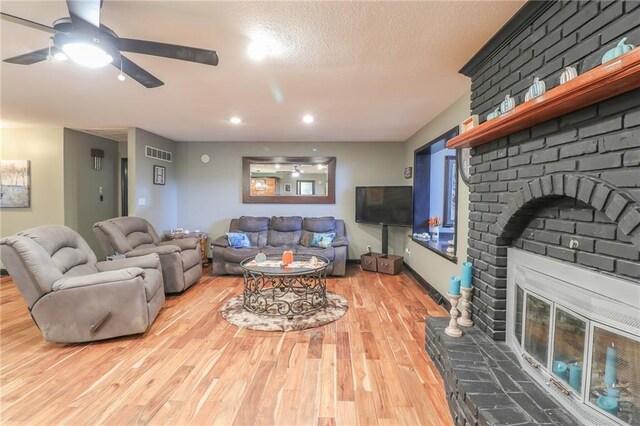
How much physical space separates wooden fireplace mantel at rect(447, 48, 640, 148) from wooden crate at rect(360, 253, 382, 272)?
341 centimetres

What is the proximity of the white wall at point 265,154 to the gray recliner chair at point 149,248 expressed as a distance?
4.84 feet

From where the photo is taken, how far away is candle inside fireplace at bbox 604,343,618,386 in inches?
46.4

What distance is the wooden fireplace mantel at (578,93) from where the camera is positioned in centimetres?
94

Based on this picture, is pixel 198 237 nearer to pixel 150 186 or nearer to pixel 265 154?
pixel 150 186

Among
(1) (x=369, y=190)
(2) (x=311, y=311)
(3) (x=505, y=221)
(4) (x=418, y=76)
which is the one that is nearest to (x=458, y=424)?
(3) (x=505, y=221)

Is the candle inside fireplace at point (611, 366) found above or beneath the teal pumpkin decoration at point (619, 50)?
beneath

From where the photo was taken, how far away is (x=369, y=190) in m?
5.04

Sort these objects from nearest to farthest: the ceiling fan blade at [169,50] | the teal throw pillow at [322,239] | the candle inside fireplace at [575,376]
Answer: the candle inside fireplace at [575,376], the ceiling fan blade at [169,50], the teal throw pillow at [322,239]

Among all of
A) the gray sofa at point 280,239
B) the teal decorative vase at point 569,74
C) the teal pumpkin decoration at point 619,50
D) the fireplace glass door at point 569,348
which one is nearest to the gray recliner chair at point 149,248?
the gray sofa at point 280,239

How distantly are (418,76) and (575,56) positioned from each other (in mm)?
1264

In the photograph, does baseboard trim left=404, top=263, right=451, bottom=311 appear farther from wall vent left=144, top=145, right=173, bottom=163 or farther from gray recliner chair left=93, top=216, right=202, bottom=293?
wall vent left=144, top=145, right=173, bottom=163

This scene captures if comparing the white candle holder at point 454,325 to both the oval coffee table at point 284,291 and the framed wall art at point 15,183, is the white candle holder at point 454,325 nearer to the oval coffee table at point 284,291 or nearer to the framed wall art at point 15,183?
the oval coffee table at point 284,291

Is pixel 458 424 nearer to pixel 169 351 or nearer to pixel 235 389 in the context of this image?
pixel 235 389

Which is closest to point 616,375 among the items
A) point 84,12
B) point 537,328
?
point 537,328
